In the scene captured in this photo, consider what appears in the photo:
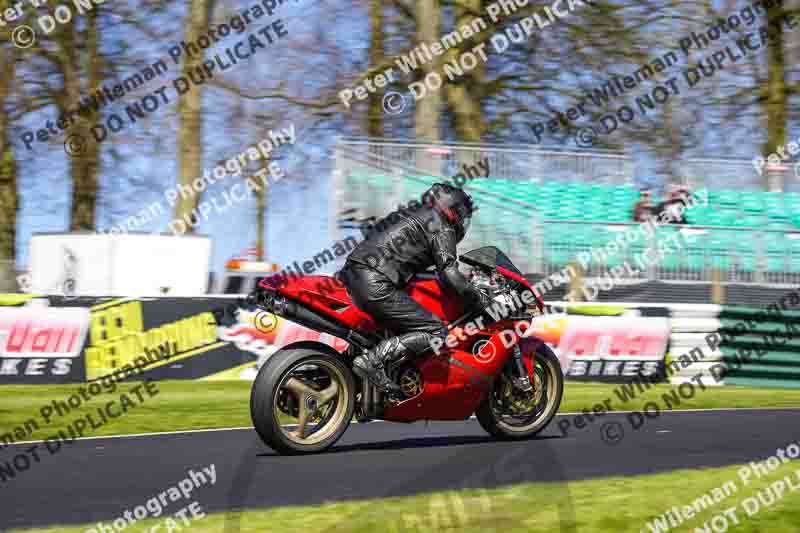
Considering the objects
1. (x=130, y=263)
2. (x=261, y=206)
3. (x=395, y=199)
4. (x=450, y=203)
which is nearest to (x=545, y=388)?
(x=450, y=203)

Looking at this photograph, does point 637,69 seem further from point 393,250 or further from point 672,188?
point 393,250

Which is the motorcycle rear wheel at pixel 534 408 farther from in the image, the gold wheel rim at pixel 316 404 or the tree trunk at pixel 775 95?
the tree trunk at pixel 775 95

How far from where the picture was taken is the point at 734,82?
24.1m

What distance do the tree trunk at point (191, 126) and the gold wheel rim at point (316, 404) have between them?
13.9m

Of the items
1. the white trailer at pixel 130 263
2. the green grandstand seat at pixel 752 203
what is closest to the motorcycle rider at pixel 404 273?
the white trailer at pixel 130 263

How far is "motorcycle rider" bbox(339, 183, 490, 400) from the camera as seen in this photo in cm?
734

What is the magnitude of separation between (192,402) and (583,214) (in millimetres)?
9486

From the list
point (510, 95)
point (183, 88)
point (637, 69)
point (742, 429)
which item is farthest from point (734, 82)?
point (742, 429)

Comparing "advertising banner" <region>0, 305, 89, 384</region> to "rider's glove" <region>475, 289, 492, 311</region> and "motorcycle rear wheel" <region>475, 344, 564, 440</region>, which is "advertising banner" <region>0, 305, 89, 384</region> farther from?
"rider's glove" <region>475, 289, 492, 311</region>

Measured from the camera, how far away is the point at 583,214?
64.0 feet

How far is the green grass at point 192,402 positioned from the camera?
401 inches

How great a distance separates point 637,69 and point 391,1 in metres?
5.52

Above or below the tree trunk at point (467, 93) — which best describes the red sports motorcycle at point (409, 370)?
below

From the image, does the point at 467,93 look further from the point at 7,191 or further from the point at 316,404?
the point at 316,404
